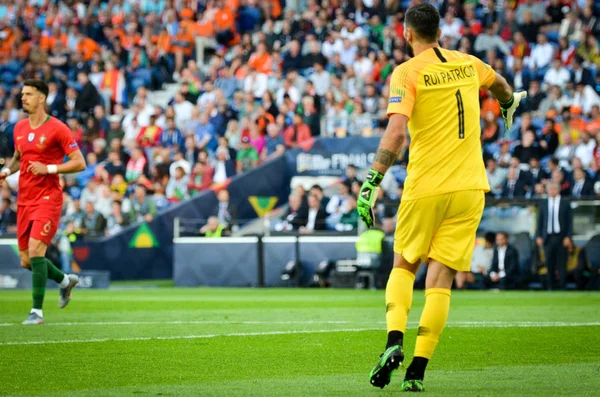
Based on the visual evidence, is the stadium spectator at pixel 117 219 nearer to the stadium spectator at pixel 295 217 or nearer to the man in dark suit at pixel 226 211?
the man in dark suit at pixel 226 211

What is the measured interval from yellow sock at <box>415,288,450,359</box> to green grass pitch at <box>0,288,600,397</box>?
257mm

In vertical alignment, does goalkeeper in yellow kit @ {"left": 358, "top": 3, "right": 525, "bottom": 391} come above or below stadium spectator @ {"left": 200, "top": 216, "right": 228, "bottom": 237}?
above

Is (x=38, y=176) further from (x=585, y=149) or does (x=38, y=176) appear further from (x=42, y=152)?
(x=585, y=149)

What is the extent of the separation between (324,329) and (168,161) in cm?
1716

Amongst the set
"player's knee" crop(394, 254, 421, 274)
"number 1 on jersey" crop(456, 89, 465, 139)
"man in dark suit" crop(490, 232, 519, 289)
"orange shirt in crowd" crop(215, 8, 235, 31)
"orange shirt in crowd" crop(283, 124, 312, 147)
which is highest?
"orange shirt in crowd" crop(215, 8, 235, 31)

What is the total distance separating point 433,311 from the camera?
22.1ft

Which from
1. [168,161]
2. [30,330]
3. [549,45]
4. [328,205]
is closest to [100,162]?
[168,161]

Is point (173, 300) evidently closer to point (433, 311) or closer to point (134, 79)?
point (433, 311)

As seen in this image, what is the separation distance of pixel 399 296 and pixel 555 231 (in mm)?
14381

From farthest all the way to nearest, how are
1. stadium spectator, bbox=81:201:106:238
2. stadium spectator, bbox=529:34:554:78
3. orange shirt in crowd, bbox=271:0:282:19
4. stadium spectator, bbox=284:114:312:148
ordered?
1. orange shirt in crowd, bbox=271:0:282:19
2. stadium spectator, bbox=284:114:312:148
3. stadium spectator, bbox=81:201:106:238
4. stadium spectator, bbox=529:34:554:78

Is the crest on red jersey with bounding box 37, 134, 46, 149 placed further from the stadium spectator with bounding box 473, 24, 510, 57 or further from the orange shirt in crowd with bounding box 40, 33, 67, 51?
the orange shirt in crowd with bounding box 40, 33, 67, 51

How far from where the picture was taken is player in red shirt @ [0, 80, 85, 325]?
12008mm

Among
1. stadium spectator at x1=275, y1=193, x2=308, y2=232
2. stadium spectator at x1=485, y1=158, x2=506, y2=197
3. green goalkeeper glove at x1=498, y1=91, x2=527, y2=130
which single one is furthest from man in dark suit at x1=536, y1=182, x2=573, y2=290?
green goalkeeper glove at x1=498, y1=91, x2=527, y2=130

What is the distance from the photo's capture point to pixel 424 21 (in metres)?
6.85
